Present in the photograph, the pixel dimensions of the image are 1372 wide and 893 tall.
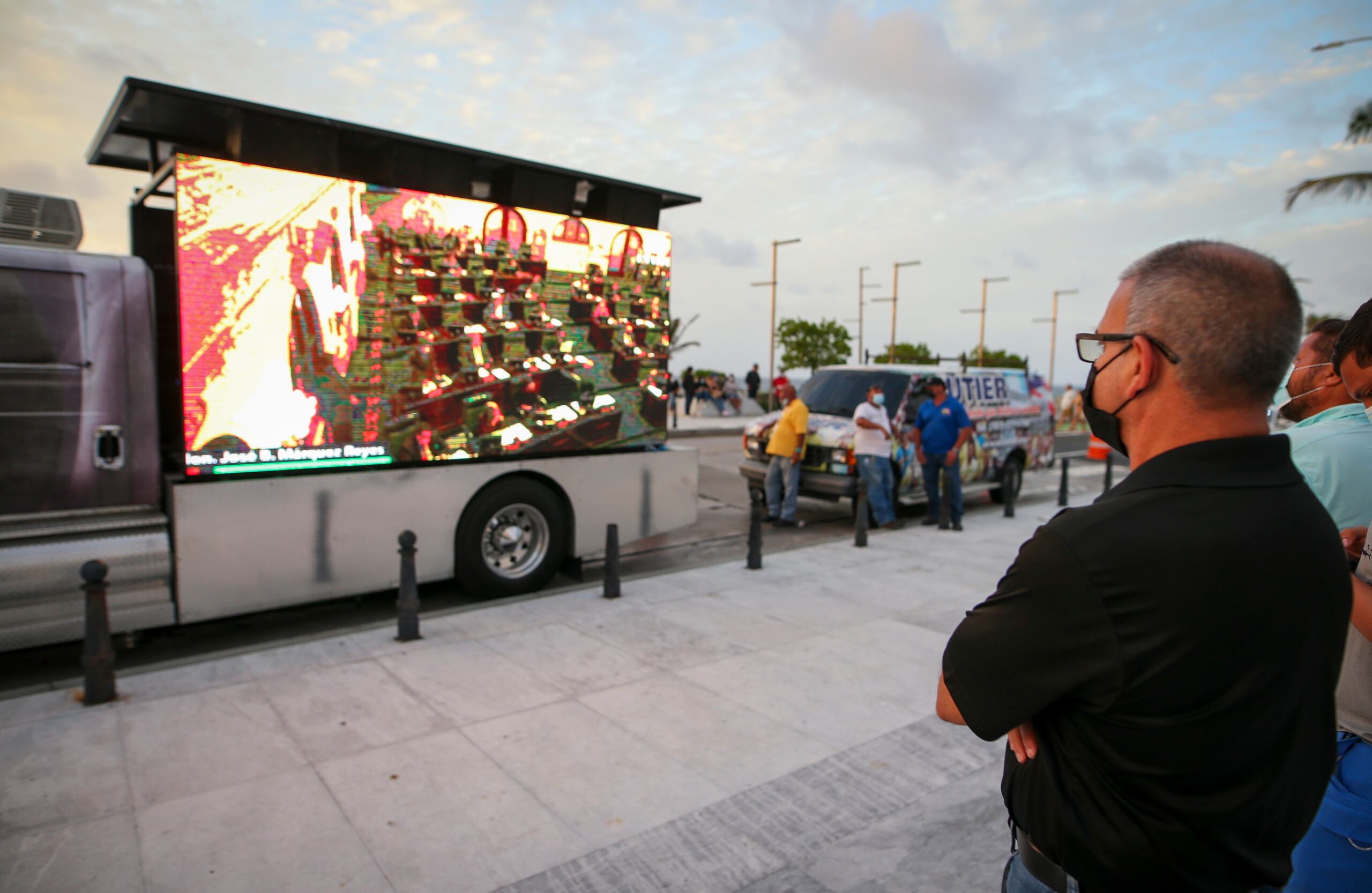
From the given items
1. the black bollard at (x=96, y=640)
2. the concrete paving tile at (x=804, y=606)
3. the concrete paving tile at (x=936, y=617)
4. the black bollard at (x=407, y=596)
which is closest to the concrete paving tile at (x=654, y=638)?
the concrete paving tile at (x=804, y=606)

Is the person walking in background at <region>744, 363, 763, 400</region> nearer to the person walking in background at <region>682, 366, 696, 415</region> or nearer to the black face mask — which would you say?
the person walking in background at <region>682, 366, 696, 415</region>

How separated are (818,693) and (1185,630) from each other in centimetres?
428

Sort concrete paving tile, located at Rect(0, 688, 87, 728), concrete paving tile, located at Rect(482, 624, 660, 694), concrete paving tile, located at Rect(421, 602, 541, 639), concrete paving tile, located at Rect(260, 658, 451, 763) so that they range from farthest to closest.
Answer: concrete paving tile, located at Rect(421, 602, 541, 639), concrete paving tile, located at Rect(482, 624, 660, 694), concrete paving tile, located at Rect(0, 688, 87, 728), concrete paving tile, located at Rect(260, 658, 451, 763)

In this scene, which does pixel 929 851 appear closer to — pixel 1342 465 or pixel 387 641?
pixel 1342 465

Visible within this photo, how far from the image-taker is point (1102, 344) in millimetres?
1693

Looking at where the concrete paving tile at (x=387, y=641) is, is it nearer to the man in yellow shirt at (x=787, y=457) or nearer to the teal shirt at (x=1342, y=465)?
the teal shirt at (x=1342, y=465)

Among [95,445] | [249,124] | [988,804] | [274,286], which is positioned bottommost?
[988,804]

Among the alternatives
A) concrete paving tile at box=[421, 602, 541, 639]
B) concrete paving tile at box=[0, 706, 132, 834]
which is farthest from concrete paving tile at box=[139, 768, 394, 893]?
concrete paving tile at box=[421, 602, 541, 639]

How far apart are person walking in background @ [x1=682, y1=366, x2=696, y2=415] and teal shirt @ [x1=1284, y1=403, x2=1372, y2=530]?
103ft

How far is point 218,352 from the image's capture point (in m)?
5.80

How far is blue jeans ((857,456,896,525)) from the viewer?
35.8 feet

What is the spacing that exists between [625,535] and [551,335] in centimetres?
201

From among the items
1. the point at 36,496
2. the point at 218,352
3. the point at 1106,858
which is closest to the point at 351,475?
the point at 218,352

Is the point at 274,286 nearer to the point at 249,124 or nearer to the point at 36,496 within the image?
the point at 249,124
